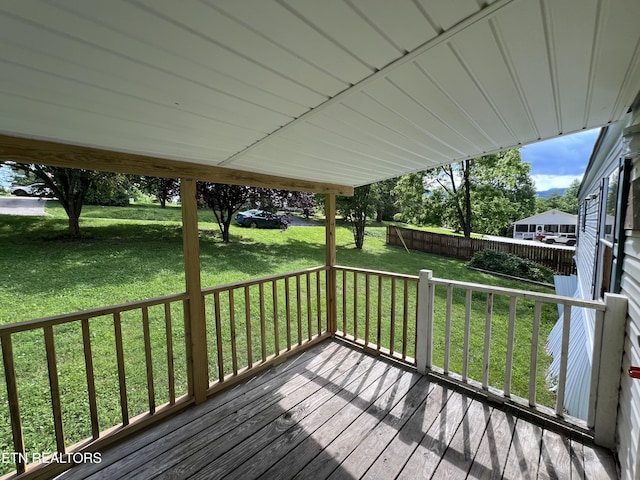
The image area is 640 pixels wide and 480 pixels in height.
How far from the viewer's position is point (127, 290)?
5.16 metres

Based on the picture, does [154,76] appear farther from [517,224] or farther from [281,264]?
[517,224]

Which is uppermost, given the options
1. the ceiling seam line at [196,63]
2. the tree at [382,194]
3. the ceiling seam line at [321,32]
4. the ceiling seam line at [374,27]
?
the tree at [382,194]

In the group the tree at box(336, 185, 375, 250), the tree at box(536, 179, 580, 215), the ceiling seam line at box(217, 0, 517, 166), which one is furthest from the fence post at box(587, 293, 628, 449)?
the tree at box(536, 179, 580, 215)

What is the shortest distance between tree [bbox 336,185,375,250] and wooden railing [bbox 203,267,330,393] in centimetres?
631

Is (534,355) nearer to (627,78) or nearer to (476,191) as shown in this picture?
(627,78)

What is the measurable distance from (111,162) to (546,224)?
31.2 meters

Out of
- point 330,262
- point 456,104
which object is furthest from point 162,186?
point 456,104

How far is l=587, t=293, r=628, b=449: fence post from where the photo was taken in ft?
5.74

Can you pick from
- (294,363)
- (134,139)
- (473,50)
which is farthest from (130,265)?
(473,50)

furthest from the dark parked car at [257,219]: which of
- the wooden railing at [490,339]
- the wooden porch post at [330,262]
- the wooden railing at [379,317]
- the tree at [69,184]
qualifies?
the wooden porch post at [330,262]

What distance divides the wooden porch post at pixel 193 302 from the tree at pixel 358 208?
29.2 ft

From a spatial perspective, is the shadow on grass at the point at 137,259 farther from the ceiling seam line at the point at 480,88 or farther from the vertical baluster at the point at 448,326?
the ceiling seam line at the point at 480,88

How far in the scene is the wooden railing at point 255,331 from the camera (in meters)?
2.60

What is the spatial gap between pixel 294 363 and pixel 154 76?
9.21 ft
